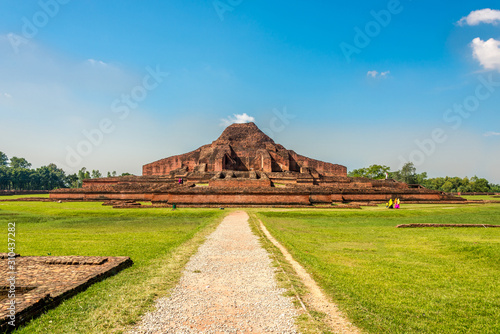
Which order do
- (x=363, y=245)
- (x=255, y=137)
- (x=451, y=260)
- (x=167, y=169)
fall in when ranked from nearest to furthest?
(x=451, y=260)
(x=363, y=245)
(x=167, y=169)
(x=255, y=137)

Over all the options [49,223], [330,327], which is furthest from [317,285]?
[49,223]

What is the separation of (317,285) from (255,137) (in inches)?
1441

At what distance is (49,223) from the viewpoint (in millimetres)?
9562

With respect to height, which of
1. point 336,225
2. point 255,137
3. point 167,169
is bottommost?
point 336,225

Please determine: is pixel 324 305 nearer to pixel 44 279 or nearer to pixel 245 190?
pixel 44 279

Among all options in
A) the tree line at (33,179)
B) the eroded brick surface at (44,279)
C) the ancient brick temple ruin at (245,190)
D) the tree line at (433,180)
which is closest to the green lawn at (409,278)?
the eroded brick surface at (44,279)

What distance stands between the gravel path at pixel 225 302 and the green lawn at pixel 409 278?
667 millimetres

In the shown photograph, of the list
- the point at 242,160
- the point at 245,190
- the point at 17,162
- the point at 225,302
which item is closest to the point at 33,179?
the point at 17,162

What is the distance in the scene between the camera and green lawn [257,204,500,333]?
2707mm

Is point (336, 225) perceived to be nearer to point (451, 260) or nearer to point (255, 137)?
point (451, 260)

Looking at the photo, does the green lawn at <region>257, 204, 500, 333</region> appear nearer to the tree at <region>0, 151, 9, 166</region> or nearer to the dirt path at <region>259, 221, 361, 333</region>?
the dirt path at <region>259, 221, 361, 333</region>

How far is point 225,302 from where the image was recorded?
3.03 meters

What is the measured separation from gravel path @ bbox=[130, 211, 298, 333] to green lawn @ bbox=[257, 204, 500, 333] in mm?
667

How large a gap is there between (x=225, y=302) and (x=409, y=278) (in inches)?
97.9
